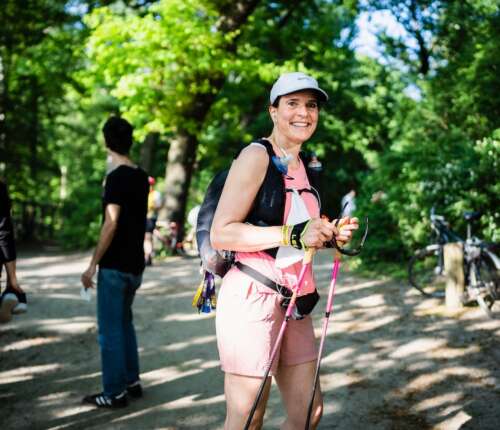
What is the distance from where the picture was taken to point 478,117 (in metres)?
12.0

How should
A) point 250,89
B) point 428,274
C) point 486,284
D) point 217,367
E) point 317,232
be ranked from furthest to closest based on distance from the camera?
point 250,89 < point 428,274 < point 486,284 < point 217,367 < point 317,232

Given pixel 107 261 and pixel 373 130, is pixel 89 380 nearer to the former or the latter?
pixel 107 261

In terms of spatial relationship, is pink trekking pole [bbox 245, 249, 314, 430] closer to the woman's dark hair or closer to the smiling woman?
the smiling woman

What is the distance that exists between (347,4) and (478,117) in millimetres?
6586

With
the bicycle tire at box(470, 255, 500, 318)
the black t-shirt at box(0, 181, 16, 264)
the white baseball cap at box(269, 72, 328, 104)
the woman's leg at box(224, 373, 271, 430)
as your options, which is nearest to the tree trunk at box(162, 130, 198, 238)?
the bicycle tire at box(470, 255, 500, 318)

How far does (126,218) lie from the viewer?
14.6 ft

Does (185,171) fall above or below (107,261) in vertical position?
above

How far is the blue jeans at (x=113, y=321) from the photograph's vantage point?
14.4 feet

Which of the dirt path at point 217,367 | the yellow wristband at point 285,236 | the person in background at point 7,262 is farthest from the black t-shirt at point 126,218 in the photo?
the yellow wristband at point 285,236

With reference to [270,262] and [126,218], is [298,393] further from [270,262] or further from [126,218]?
[126,218]

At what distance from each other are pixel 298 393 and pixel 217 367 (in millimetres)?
3083

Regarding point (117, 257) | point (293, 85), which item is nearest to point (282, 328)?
point (293, 85)

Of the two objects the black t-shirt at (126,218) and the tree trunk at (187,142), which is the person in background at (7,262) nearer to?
the black t-shirt at (126,218)

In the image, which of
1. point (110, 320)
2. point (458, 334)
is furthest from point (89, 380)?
point (458, 334)
